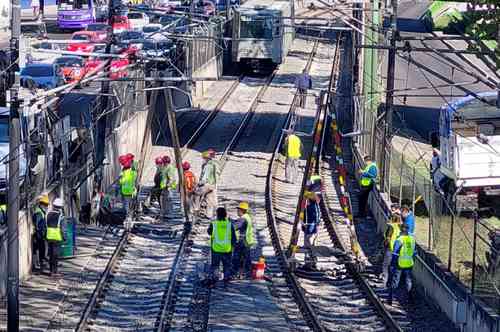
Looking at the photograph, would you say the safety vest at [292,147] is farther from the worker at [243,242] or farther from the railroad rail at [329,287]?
the worker at [243,242]

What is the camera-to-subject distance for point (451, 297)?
2050 centimetres

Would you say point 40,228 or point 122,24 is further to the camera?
point 122,24

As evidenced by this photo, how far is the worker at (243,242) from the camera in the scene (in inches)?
904

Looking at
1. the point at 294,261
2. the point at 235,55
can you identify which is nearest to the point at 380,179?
the point at 294,261

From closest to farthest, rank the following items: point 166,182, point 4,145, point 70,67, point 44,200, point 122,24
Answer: point 44,200 < point 166,182 < point 4,145 < point 70,67 < point 122,24

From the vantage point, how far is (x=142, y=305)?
2180 cm

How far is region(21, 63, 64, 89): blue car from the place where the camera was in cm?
4491

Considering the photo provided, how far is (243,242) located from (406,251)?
3479mm

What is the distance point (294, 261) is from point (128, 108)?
14.0 meters

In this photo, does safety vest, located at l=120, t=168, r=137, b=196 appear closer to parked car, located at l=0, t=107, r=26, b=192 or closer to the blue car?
parked car, located at l=0, t=107, r=26, b=192

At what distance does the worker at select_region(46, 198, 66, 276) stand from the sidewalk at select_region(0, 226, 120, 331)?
33cm

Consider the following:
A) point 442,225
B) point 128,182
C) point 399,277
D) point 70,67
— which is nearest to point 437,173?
point 442,225

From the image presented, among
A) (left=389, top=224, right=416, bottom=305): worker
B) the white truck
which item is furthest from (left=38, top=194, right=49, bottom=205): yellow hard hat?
the white truck

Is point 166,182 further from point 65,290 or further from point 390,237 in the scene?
point 390,237
